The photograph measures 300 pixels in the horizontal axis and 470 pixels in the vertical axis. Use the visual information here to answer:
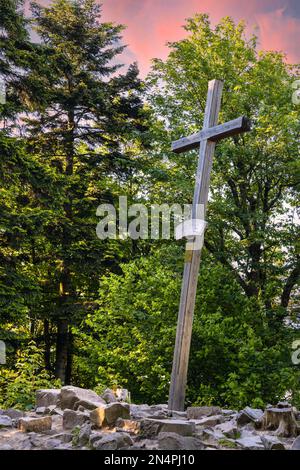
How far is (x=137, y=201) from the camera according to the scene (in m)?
16.5

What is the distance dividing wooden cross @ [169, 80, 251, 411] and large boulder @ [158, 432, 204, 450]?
2.16 meters

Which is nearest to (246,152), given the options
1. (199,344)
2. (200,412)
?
(199,344)

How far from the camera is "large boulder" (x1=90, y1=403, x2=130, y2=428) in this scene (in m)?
4.45

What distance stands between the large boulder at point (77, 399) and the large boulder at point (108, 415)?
63cm

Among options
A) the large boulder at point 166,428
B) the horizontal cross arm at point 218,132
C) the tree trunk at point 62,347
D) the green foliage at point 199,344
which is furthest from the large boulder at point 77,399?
the tree trunk at point 62,347

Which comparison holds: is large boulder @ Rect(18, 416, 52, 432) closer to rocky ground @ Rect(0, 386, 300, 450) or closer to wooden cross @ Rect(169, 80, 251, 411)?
rocky ground @ Rect(0, 386, 300, 450)

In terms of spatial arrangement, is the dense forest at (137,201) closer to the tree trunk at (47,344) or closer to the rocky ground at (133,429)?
the tree trunk at (47,344)

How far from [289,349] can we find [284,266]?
272 cm

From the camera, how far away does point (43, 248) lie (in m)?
16.3

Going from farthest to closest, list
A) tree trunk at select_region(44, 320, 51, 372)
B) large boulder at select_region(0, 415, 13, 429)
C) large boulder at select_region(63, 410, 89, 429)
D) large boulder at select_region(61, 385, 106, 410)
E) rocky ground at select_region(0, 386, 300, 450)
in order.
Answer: tree trunk at select_region(44, 320, 51, 372), large boulder at select_region(61, 385, 106, 410), large boulder at select_region(0, 415, 13, 429), large boulder at select_region(63, 410, 89, 429), rocky ground at select_region(0, 386, 300, 450)

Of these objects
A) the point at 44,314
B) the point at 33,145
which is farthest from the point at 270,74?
the point at 44,314

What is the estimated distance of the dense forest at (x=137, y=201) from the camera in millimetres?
10969

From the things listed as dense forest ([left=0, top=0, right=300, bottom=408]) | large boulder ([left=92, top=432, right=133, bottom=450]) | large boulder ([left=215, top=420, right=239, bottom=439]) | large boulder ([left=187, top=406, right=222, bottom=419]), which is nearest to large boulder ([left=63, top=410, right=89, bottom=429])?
large boulder ([left=92, top=432, right=133, bottom=450])
